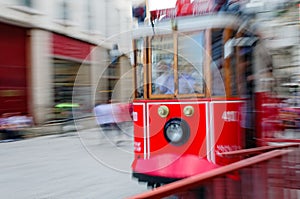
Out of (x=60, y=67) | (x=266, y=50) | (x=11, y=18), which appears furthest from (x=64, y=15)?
(x=266, y=50)

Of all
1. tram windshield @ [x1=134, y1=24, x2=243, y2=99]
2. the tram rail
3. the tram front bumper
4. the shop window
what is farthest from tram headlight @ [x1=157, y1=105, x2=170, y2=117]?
the shop window

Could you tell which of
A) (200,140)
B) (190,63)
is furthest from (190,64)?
(200,140)

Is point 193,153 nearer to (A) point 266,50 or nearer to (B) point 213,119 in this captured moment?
(B) point 213,119

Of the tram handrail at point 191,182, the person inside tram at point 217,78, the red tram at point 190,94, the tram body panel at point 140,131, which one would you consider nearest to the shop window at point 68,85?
the tram body panel at point 140,131

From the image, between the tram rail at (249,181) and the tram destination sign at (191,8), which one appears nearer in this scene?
the tram rail at (249,181)

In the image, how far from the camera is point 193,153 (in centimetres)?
445

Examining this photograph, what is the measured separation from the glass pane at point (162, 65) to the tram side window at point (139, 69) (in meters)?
0.16

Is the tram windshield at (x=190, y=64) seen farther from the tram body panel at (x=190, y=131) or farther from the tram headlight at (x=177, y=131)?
the tram headlight at (x=177, y=131)

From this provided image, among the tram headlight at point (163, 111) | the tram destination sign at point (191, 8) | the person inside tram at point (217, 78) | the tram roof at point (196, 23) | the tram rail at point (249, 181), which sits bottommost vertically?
the tram rail at point (249, 181)

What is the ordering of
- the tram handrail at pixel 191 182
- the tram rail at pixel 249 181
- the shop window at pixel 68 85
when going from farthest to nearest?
the shop window at pixel 68 85, the tram rail at pixel 249 181, the tram handrail at pixel 191 182

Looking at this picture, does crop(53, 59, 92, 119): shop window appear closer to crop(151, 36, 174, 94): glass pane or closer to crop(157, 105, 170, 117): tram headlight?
crop(151, 36, 174, 94): glass pane

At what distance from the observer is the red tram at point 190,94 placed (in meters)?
4.40

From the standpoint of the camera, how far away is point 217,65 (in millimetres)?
4410

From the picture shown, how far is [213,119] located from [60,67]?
11632mm
